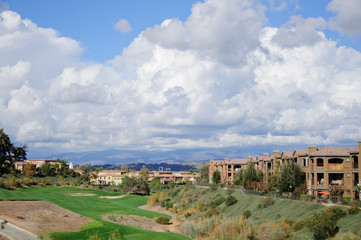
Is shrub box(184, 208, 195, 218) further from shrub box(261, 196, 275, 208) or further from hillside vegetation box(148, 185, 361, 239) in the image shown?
shrub box(261, 196, 275, 208)

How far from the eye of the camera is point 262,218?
2147 inches

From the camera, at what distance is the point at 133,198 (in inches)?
4240

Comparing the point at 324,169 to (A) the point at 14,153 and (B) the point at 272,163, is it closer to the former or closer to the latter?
(B) the point at 272,163

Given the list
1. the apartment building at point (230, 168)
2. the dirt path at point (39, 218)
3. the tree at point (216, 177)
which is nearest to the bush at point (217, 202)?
the dirt path at point (39, 218)

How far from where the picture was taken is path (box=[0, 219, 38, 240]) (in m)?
35.3

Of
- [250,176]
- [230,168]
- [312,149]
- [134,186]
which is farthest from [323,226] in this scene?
[134,186]

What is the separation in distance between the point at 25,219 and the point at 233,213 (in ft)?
114

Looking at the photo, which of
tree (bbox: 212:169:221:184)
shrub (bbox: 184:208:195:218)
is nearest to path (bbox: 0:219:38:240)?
shrub (bbox: 184:208:195:218)

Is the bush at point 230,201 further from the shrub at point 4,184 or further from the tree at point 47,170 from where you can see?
the tree at point 47,170

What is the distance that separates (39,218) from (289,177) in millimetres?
42564

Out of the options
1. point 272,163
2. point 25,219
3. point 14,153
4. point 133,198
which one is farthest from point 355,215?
point 14,153

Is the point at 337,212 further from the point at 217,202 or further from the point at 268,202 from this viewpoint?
the point at 217,202

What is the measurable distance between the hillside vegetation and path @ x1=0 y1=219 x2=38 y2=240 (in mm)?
19571

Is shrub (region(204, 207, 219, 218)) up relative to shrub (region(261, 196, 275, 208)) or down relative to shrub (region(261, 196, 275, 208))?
down
